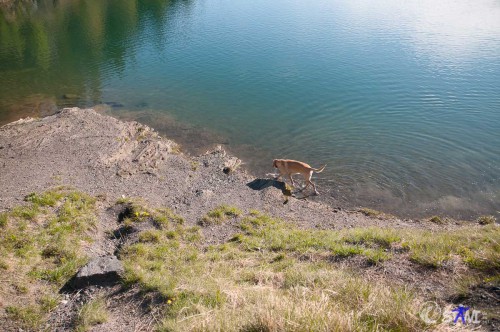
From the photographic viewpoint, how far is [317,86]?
2912 centimetres

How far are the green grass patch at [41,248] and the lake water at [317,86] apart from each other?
10.6m

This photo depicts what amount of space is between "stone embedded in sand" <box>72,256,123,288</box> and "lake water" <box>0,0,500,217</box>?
38.4ft

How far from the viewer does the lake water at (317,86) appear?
19.7 meters

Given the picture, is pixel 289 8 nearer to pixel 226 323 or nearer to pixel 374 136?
pixel 374 136

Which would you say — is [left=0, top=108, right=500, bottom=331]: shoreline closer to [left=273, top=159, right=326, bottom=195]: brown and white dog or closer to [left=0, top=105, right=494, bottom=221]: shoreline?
[left=0, top=105, right=494, bottom=221]: shoreline

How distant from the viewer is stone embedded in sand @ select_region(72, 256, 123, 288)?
8.67 metres

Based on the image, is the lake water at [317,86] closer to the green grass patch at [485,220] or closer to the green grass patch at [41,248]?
the green grass patch at [485,220]

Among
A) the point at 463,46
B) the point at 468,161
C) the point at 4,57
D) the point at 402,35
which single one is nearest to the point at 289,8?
the point at 402,35

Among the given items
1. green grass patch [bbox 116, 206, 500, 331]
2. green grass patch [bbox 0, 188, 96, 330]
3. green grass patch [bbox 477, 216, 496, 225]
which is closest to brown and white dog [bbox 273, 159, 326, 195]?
green grass patch [bbox 116, 206, 500, 331]

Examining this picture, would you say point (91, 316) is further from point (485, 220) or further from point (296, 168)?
point (485, 220)

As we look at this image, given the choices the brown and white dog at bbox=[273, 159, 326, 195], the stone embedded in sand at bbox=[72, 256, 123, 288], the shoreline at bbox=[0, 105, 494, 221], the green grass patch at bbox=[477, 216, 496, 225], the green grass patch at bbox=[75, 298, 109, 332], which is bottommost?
the shoreline at bbox=[0, 105, 494, 221]

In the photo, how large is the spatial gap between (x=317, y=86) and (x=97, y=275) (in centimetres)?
2411

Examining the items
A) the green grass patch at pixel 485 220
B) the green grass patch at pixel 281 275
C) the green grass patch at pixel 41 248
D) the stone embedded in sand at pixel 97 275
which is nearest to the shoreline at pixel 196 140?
the green grass patch at pixel 485 220

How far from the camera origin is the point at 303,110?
2588cm
